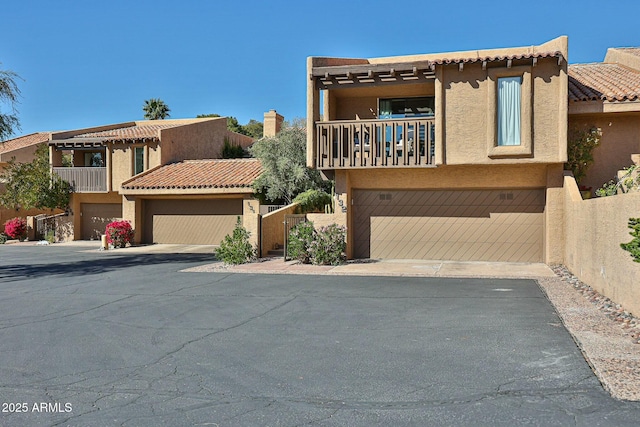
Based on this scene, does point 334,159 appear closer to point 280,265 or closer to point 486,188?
point 280,265

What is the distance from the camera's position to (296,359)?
22.8ft

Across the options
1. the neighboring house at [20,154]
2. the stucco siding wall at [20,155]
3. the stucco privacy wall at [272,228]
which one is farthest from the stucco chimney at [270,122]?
the stucco siding wall at [20,155]

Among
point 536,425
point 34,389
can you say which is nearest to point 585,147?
point 536,425

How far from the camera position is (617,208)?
1006cm

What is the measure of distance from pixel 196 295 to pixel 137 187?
55.9ft

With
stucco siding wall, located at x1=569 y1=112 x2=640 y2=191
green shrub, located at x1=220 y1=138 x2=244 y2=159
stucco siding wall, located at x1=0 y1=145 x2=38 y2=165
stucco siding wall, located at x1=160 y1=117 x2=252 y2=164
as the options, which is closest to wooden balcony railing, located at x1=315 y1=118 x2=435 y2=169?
stucco siding wall, located at x1=569 y1=112 x2=640 y2=191

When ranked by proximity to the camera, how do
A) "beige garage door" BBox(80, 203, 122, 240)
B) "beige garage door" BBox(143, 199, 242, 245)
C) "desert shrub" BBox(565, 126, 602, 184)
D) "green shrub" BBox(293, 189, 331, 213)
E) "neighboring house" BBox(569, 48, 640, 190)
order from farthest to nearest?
"beige garage door" BBox(80, 203, 122, 240) < "beige garage door" BBox(143, 199, 242, 245) < "green shrub" BBox(293, 189, 331, 213) < "desert shrub" BBox(565, 126, 602, 184) < "neighboring house" BBox(569, 48, 640, 190)

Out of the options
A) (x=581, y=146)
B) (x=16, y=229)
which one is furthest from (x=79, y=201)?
(x=581, y=146)

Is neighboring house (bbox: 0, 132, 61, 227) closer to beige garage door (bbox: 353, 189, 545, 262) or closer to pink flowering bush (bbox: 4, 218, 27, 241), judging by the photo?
pink flowering bush (bbox: 4, 218, 27, 241)

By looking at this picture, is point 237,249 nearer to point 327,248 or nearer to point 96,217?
point 327,248

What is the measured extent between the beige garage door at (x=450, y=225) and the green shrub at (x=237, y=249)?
12.2 ft

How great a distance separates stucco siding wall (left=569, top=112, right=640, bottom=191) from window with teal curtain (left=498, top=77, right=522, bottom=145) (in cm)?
216

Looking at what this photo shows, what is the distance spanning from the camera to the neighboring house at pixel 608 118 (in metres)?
16.6

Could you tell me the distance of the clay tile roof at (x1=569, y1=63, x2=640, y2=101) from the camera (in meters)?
16.7
